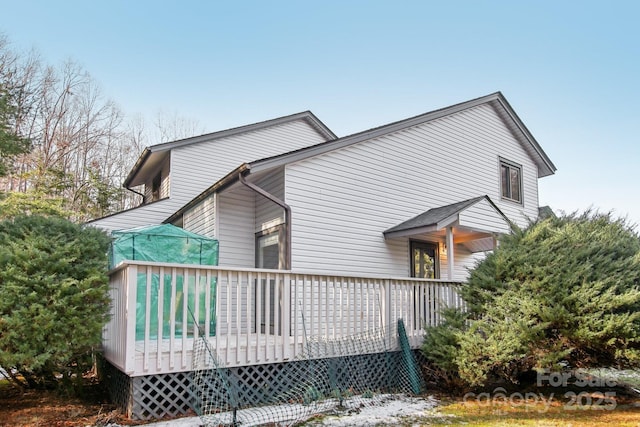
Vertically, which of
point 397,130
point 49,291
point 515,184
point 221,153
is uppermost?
point 221,153

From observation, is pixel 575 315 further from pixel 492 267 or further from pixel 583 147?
pixel 583 147

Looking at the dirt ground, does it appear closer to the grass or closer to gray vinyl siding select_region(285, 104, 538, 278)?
the grass

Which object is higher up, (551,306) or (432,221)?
(432,221)

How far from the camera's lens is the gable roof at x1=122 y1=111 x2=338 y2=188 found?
12703 millimetres

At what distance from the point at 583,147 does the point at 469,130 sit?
6.71 meters

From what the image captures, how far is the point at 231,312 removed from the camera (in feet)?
20.0

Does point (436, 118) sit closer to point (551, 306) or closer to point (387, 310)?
point (387, 310)

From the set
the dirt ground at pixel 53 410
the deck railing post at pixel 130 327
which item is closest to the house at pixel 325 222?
the deck railing post at pixel 130 327

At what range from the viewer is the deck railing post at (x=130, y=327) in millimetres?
4473

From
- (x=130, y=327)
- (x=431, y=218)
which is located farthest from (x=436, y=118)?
(x=130, y=327)

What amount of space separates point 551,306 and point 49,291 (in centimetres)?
599

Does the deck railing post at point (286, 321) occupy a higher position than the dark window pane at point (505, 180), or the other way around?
the dark window pane at point (505, 180)

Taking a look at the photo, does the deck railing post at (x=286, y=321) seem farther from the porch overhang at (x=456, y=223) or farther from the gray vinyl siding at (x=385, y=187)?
the porch overhang at (x=456, y=223)

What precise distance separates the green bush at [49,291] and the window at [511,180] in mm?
11135
